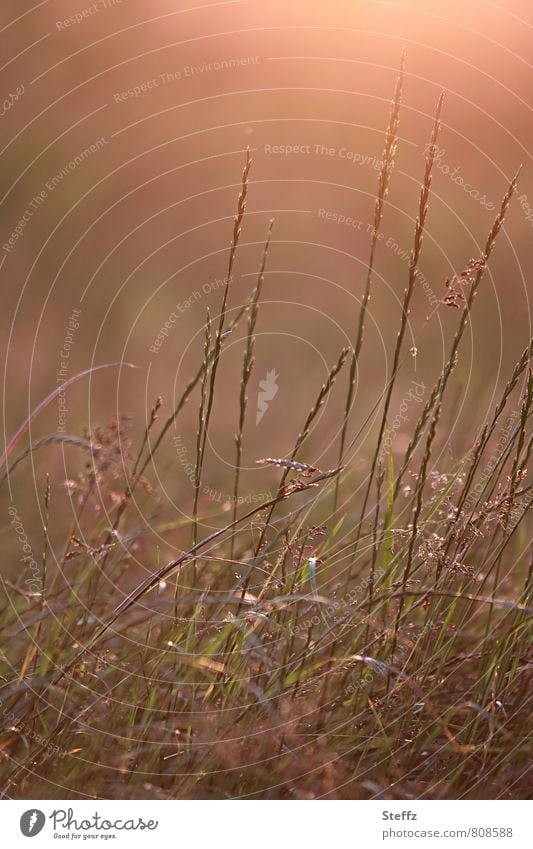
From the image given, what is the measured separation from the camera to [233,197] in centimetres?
525

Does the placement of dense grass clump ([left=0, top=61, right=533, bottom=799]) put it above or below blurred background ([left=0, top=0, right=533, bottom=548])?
below

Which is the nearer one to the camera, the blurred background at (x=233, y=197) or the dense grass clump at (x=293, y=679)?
the dense grass clump at (x=293, y=679)

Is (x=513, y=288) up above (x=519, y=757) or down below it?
above

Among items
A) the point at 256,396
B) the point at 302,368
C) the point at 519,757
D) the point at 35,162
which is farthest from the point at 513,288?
the point at 519,757

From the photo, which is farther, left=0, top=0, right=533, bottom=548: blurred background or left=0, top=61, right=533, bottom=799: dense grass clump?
left=0, top=0, right=533, bottom=548: blurred background

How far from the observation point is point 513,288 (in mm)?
4965

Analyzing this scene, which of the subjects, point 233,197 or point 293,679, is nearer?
point 293,679

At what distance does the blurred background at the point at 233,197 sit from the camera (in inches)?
160

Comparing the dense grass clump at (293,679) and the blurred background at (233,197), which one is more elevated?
the blurred background at (233,197)

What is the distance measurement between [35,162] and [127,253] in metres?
0.73

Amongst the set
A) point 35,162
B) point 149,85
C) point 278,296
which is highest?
point 149,85

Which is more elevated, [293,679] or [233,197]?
[233,197]

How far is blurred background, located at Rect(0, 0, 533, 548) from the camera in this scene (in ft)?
13.3

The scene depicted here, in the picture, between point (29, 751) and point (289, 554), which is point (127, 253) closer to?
point (289, 554)
